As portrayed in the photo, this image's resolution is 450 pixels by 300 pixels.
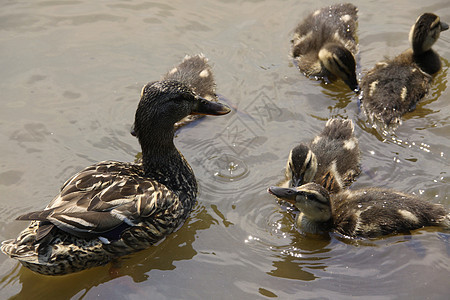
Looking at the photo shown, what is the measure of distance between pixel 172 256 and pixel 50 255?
788mm

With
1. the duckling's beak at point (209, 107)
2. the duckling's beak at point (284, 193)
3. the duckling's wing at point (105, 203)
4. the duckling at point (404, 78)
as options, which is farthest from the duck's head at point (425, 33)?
the duckling's wing at point (105, 203)

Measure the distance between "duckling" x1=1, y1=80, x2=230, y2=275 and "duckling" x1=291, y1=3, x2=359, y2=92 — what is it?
1.35 m

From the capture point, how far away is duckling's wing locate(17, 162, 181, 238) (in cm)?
334

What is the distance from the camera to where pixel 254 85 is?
5105 millimetres

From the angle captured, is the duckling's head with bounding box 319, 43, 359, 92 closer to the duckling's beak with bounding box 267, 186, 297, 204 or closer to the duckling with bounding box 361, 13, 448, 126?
the duckling with bounding box 361, 13, 448, 126

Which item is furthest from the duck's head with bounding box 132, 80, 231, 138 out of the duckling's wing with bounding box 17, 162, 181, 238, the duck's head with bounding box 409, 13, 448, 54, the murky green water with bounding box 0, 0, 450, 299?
the duck's head with bounding box 409, 13, 448, 54

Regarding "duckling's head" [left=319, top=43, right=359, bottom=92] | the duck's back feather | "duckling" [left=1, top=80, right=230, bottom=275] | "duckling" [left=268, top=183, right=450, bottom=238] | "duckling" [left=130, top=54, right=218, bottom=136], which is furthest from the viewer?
"duckling's head" [left=319, top=43, right=359, bottom=92]

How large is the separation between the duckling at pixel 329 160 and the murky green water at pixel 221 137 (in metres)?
0.17

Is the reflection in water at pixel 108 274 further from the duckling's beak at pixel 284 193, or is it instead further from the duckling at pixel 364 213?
the duckling at pixel 364 213

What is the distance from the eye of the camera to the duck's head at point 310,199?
3721 millimetres

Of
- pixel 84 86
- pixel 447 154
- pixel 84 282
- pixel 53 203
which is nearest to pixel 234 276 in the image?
pixel 84 282

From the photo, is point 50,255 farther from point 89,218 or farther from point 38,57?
point 38,57

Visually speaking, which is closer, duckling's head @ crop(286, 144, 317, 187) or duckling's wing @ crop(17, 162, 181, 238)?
duckling's wing @ crop(17, 162, 181, 238)

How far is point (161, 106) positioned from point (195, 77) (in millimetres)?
981
